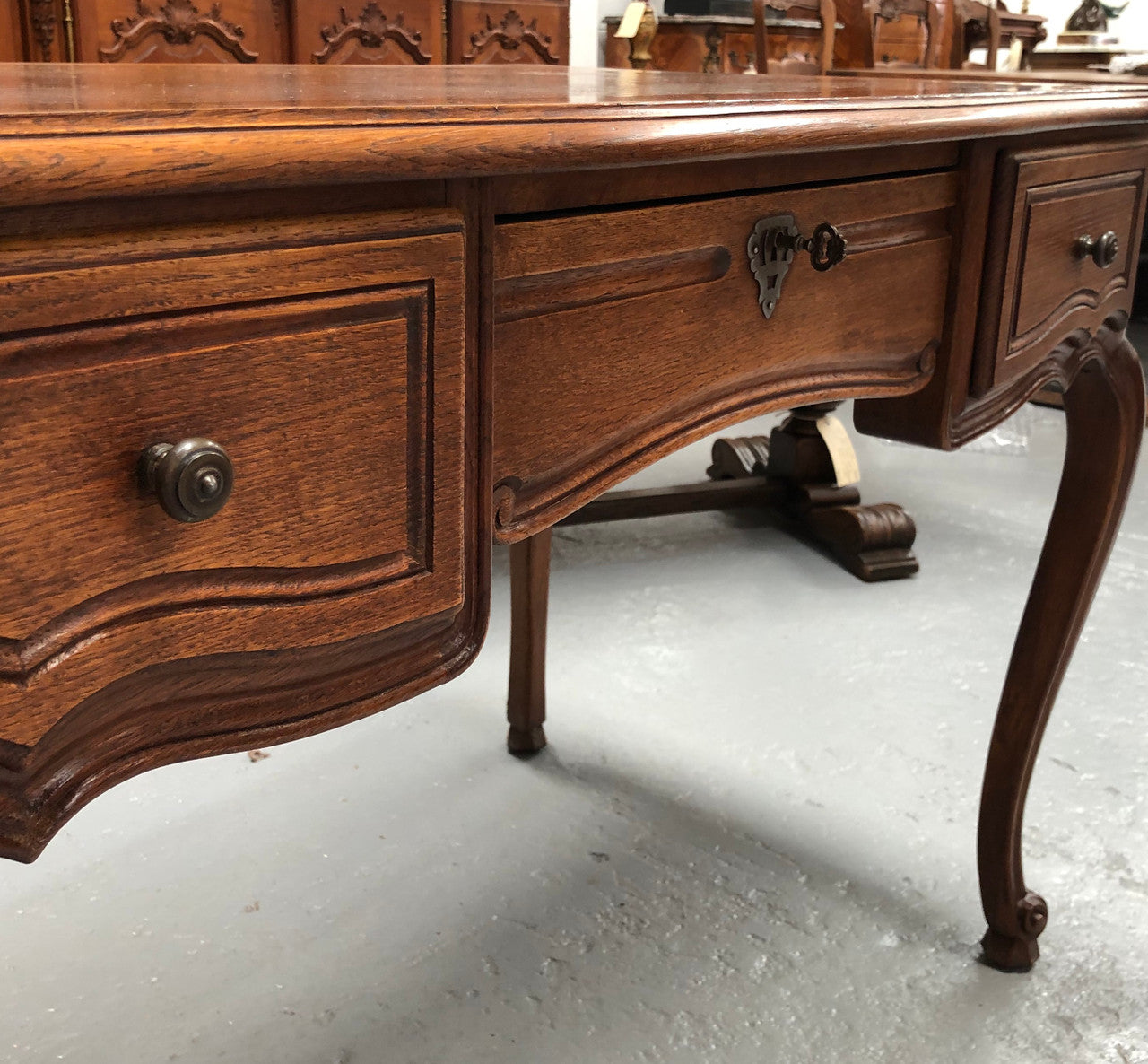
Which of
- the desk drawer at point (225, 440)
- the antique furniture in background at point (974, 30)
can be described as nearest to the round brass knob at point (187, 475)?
the desk drawer at point (225, 440)

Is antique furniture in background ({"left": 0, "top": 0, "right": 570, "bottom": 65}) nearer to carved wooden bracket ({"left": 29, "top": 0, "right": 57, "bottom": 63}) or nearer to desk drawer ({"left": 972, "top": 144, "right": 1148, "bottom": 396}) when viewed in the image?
carved wooden bracket ({"left": 29, "top": 0, "right": 57, "bottom": 63})

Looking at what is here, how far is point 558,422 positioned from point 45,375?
0.31 m

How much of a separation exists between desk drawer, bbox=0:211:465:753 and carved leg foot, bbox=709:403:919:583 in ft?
5.77

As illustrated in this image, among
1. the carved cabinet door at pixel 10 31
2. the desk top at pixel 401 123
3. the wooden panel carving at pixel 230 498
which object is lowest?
the wooden panel carving at pixel 230 498

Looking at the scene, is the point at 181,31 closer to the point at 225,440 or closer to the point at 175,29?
the point at 175,29

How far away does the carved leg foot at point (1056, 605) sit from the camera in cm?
124

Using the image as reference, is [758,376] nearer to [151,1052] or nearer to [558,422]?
[558,422]

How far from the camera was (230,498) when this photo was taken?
0.53 m

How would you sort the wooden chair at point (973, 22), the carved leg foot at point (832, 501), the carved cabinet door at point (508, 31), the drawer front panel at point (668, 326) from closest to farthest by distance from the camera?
the drawer front panel at point (668, 326) < the carved leg foot at point (832, 501) < the carved cabinet door at point (508, 31) < the wooden chair at point (973, 22)

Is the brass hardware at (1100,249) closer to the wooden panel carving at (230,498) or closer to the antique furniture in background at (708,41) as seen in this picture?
the wooden panel carving at (230,498)

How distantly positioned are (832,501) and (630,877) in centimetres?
117

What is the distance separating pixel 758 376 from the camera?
85cm

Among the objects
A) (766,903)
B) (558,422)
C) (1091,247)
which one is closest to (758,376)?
(558,422)

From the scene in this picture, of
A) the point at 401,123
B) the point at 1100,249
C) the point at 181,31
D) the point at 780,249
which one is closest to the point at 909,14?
the point at 181,31
